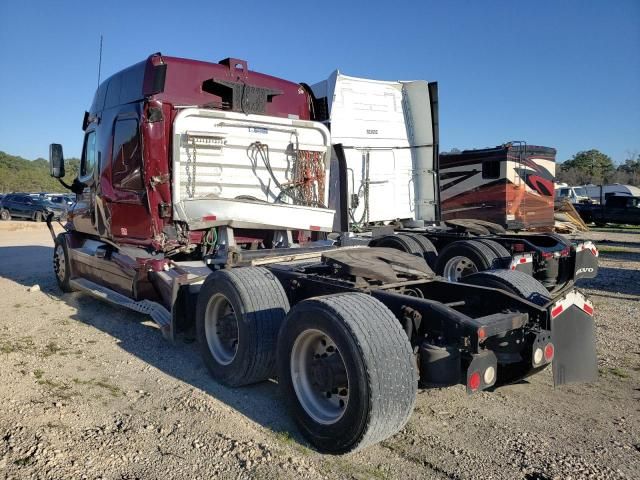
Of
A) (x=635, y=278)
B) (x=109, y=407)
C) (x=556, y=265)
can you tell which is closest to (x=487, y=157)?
(x=635, y=278)

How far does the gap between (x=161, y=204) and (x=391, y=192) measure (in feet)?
15.6

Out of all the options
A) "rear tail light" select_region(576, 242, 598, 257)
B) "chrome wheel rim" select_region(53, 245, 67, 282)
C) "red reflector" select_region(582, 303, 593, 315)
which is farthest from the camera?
"chrome wheel rim" select_region(53, 245, 67, 282)

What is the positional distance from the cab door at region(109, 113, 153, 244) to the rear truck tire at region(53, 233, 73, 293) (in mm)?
2079

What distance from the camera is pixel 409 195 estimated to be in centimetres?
1000

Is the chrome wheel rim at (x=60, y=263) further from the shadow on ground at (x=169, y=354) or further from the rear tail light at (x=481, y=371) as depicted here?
the rear tail light at (x=481, y=371)

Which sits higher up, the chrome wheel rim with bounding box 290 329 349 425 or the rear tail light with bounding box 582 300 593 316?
the rear tail light with bounding box 582 300 593 316

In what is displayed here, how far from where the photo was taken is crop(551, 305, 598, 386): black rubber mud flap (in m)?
3.80

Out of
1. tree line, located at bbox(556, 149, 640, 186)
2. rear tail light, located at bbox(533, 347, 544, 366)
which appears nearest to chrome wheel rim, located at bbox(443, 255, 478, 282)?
rear tail light, located at bbox(533, 347, 544, 366)

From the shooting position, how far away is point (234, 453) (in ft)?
11.3

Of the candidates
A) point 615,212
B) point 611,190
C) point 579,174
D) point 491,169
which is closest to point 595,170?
point 579,174

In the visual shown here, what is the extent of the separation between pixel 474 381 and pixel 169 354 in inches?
135

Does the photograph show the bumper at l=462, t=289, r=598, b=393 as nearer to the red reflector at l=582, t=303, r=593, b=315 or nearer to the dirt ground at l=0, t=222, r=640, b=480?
the red reflector at l=582, t=303, r=593, b=315

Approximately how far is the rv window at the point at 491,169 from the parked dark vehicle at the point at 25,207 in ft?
74.3

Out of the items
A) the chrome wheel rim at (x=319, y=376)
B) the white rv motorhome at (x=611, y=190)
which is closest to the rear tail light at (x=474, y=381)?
the chrome wheel rim at (x=319, y=376)
